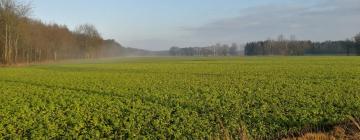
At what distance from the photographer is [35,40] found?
85875mm

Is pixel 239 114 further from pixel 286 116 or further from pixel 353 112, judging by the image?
pixel 353 112

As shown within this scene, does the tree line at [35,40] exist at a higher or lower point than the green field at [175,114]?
higher

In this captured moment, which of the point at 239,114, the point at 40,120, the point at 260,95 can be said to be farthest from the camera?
the point at 260,95

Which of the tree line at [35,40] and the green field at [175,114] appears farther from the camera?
the tree line at [35,40]

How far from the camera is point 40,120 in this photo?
45.1 feet

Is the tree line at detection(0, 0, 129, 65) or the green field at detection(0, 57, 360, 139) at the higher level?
the tree line at detection(0, 0, 129, 65)

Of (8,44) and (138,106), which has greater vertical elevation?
(8,44)

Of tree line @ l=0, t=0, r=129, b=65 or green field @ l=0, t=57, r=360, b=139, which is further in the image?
tree line @ l=0, t=0, r=129, b=65

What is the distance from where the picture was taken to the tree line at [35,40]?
64.9m

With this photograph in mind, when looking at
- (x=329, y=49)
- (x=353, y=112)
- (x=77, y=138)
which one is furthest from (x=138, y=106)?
(x=329, y=49)

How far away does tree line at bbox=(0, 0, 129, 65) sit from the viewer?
64.9 meters

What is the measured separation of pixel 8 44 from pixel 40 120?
58.7 meters

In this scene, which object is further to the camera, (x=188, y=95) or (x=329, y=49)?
(x=329, y=49)

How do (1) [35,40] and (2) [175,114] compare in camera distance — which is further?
(1) [35,40]
